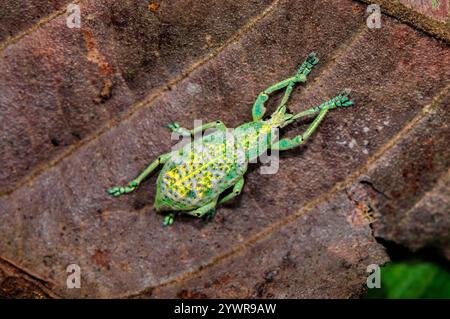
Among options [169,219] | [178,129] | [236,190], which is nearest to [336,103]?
[236,190]

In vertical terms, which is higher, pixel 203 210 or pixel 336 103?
pixel 336 103

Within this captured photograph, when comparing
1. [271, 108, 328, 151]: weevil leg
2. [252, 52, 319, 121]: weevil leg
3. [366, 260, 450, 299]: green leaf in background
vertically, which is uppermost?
[252, 52, 319, 121]: weevil leg

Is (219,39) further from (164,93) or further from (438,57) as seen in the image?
(438,57)

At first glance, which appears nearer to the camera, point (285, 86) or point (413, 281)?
point (285, 86)

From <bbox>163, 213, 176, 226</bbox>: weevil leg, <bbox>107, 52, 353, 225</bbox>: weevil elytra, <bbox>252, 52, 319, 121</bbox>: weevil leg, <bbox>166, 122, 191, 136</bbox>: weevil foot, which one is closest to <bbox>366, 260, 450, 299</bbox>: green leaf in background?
<bbox>107, 52, 353, 225</bbox>: weevil elytra

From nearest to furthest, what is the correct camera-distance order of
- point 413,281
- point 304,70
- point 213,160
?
1. point 304,70
2. point 213,160
3. point 413,281

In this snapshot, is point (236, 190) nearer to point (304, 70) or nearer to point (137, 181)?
point (137, 181)

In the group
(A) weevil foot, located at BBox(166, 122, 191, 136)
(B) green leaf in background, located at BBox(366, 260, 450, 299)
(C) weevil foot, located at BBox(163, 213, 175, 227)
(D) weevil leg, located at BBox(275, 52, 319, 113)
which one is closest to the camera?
(D) weevil leg, located at BBox(275, 52, 319, 113)

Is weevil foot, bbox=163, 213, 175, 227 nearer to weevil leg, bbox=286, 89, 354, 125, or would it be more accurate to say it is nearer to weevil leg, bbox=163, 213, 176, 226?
weevil leg, bbox=163, 213, 176, 226
